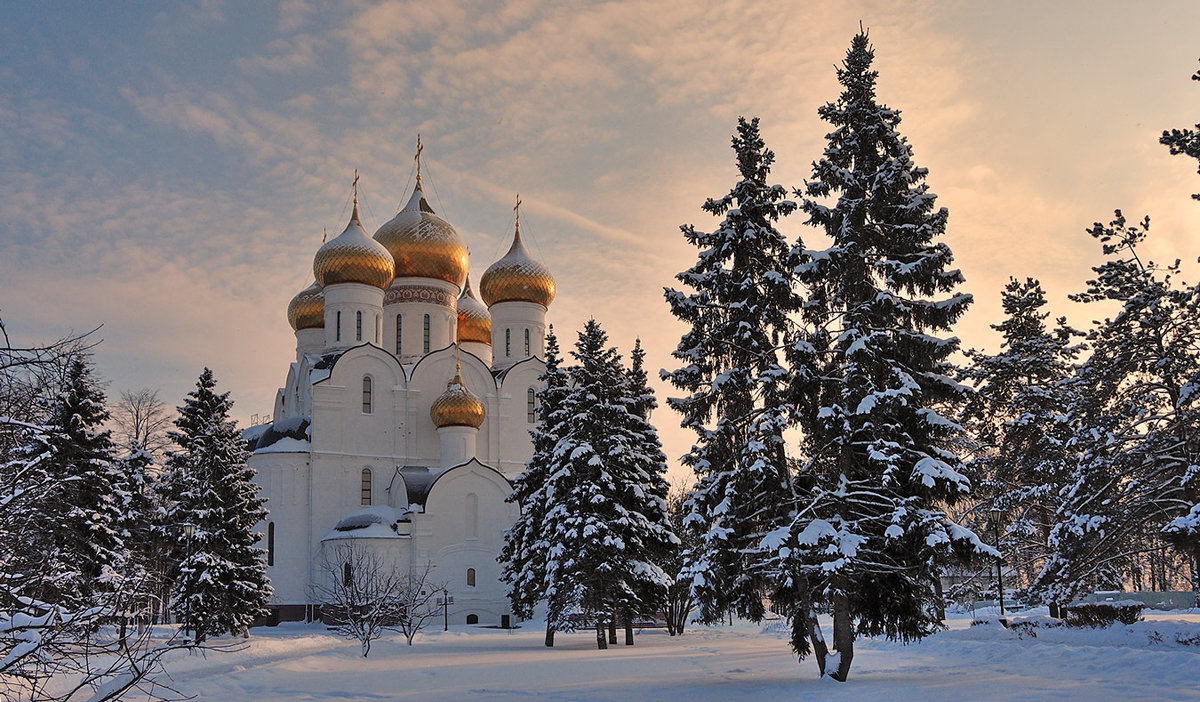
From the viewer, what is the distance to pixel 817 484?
585 inches

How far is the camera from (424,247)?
45125 millimetres

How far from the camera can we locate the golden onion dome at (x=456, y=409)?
40.2 m

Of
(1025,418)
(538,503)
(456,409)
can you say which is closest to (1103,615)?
(1025,418)

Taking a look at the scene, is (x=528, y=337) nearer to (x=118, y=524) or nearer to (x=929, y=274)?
(x=118, y=524)

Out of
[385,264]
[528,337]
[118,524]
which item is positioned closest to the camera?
[118,524]

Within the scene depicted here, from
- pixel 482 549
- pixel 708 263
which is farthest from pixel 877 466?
pixel 482 549

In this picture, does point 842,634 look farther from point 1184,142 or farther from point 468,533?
point 468,533

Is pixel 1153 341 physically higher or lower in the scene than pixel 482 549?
higher

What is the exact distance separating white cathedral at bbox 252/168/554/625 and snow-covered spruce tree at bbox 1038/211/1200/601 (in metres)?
23.9

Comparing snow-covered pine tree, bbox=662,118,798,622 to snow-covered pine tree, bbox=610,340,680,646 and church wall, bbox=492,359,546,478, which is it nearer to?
snow-covered pine tree, bbox=610,340,680,646

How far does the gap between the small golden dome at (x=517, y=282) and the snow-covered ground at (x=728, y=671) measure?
72.3ft

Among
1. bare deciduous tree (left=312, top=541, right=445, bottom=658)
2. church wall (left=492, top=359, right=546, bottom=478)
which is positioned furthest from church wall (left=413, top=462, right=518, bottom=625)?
church wall (left=492, top=359, right=546, bottom=478)

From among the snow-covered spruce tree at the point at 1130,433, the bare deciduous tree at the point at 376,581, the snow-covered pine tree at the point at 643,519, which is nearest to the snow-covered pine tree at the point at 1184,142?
the snow-covered spruce tree at the point at 1130,433

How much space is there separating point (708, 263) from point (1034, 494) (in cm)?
1110
